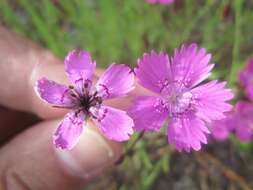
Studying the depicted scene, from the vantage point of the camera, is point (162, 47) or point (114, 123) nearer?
point (114, 123)

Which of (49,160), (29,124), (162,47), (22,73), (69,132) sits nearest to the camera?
(69,132)

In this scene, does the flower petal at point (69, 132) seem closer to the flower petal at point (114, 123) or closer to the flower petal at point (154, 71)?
the flower petal at point (114, 123)

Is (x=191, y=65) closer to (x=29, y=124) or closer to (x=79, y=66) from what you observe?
(x=79, y=66)

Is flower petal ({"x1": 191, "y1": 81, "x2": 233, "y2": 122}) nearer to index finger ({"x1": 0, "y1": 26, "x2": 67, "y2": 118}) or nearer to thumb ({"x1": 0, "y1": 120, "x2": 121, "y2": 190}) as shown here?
thumb ({"x1": 0, "y1": 120, "x2": 121, "y2": 190})

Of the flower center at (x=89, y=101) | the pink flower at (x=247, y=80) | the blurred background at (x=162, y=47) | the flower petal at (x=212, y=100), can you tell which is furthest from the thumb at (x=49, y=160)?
the pink flower at (x=247, y=80)

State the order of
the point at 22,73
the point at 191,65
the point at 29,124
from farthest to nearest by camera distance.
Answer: the point at 29,124 → the point at 22,73 → the point at 191,65

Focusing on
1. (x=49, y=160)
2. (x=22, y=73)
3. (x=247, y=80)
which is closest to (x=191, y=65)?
(x=49, y=160)

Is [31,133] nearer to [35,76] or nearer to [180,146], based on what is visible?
[35,76]

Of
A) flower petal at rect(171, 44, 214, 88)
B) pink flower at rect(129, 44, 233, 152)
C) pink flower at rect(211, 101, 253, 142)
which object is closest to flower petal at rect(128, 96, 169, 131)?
pink flower at rect(129, 44, 233, 152)
